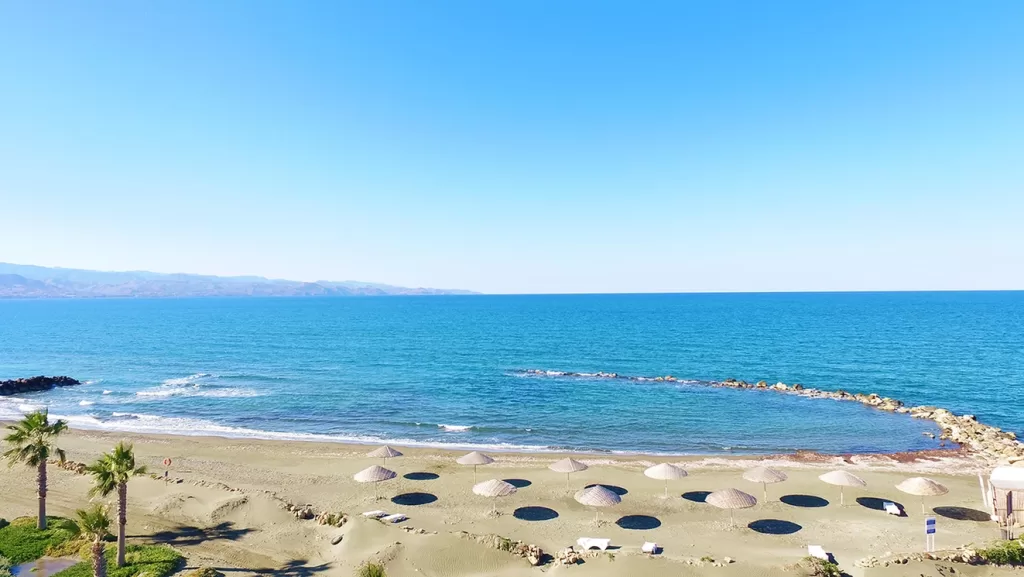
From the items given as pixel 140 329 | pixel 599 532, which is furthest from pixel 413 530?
pixel 140 329

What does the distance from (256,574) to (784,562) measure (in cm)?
1955

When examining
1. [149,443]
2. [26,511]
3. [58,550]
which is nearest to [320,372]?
[149,443]

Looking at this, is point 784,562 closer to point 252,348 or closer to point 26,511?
point 26,511

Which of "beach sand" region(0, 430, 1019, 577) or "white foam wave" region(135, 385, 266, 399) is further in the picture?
"white foam wave" region(135, 385, 266, 399)

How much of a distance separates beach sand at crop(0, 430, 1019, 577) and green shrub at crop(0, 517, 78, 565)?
2275mm

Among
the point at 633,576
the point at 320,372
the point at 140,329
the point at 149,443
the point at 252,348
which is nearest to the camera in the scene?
the point at 633,576

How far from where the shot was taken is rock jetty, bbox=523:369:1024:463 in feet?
120

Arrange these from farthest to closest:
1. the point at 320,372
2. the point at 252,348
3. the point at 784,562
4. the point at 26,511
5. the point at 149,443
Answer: the point at 252,348 < the point at 320,372 < the point at 149,443 < the point at 26,511 < the point at 784,562

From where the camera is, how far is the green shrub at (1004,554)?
19.3 m

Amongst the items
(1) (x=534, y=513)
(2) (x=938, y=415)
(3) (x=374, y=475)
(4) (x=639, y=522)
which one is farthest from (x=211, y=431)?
(2) (x=938, y=415)

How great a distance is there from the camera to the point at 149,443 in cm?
3991

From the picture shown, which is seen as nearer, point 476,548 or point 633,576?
point 633,576

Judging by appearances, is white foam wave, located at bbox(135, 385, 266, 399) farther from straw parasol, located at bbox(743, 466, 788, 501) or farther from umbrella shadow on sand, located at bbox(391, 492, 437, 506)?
straw parasol, located at bbox(743, 466, 788, 501)

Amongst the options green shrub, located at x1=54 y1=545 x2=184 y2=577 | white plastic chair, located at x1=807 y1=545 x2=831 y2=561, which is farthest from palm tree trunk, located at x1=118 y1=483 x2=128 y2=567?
white plastic chair, located at x1=807 y1=545 x2=831 y2=561
